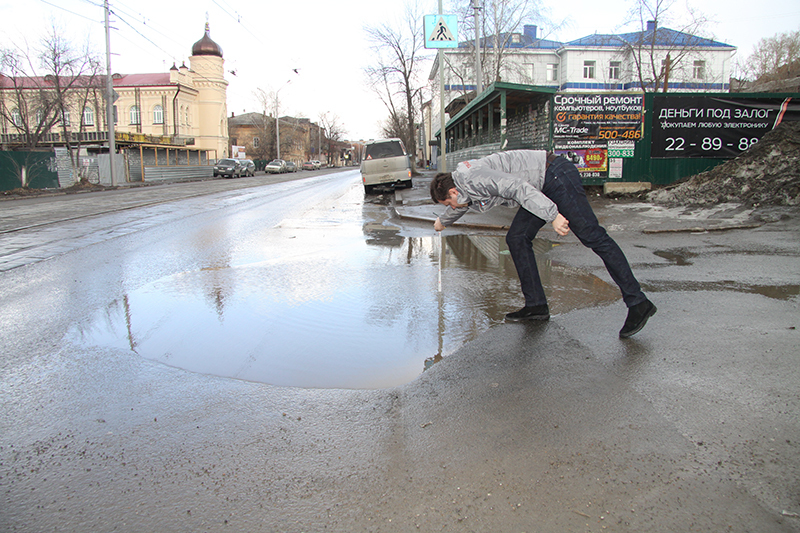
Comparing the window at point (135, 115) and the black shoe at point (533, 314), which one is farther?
the window at point (135, 115)

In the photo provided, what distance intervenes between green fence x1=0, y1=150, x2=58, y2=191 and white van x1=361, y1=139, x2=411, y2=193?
1755 centimetres

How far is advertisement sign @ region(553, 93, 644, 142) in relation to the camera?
545 inches

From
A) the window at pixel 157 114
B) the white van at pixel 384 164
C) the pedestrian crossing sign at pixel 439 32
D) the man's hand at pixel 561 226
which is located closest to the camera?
the man's hand at pixel 561 226

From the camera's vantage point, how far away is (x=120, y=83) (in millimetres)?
58344

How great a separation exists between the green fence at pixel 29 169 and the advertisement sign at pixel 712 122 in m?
28.2

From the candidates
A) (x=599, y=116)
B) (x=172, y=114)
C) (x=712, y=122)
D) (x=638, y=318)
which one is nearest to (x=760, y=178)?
(x=712, y=122)

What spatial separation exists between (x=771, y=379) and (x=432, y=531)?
95.3 inches

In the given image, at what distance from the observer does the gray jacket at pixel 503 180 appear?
147 inches

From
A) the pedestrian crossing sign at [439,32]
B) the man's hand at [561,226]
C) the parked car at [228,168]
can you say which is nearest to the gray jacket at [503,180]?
the man's hand at [561,226]

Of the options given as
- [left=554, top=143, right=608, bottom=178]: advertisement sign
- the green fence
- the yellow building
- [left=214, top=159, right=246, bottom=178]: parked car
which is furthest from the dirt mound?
the yellow building

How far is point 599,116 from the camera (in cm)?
1397

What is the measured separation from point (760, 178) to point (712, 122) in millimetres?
3805

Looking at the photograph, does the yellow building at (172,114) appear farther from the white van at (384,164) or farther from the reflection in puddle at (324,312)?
the reflection in puddle at (324,312)

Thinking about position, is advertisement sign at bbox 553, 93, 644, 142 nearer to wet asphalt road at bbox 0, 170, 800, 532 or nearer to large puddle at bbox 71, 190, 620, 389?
large puddle at bbox 71, 190, 620, 389
